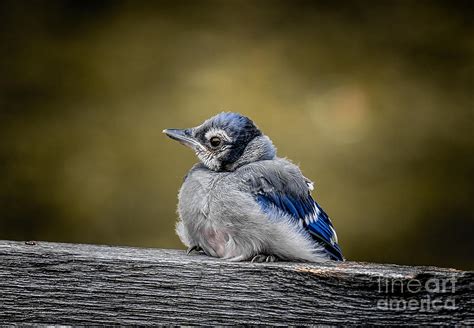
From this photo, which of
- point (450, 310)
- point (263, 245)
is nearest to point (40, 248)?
point (263, 245)

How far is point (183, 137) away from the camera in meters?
1.85

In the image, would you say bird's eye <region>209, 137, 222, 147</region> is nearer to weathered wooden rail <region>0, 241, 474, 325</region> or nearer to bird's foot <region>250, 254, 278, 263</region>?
bird's foot <region>250, 254, 278, 263</region>

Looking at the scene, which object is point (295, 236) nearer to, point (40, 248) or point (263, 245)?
point (263, 245)

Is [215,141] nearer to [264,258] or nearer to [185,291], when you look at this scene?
[264,258]

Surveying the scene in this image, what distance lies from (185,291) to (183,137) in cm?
67

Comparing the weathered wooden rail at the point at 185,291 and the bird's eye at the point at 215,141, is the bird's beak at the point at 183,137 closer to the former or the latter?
the bird's eye at the point at 215,141

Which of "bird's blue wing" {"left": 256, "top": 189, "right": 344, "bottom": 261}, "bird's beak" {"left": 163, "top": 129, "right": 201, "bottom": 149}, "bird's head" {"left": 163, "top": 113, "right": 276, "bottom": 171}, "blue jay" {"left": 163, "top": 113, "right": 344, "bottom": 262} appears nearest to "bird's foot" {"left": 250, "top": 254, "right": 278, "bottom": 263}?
"blue jay" {"left": 163, "top": 113, "right": 344, "bottom": 262}

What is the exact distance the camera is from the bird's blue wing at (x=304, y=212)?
1667mm

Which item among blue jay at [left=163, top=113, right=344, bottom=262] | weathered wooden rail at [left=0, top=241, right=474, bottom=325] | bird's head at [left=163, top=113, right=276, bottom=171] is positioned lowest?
weathered wooden rail at [left=0, top=241, right=474, bottom=325]

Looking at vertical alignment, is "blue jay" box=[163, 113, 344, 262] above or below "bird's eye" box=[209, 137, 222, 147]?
→ below

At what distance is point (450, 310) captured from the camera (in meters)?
1.18

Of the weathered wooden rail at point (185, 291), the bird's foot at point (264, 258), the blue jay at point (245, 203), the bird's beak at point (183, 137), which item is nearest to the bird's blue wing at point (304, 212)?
the blue jay at point (245, 203)

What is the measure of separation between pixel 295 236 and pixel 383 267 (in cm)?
32

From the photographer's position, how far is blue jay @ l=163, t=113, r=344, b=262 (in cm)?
155
